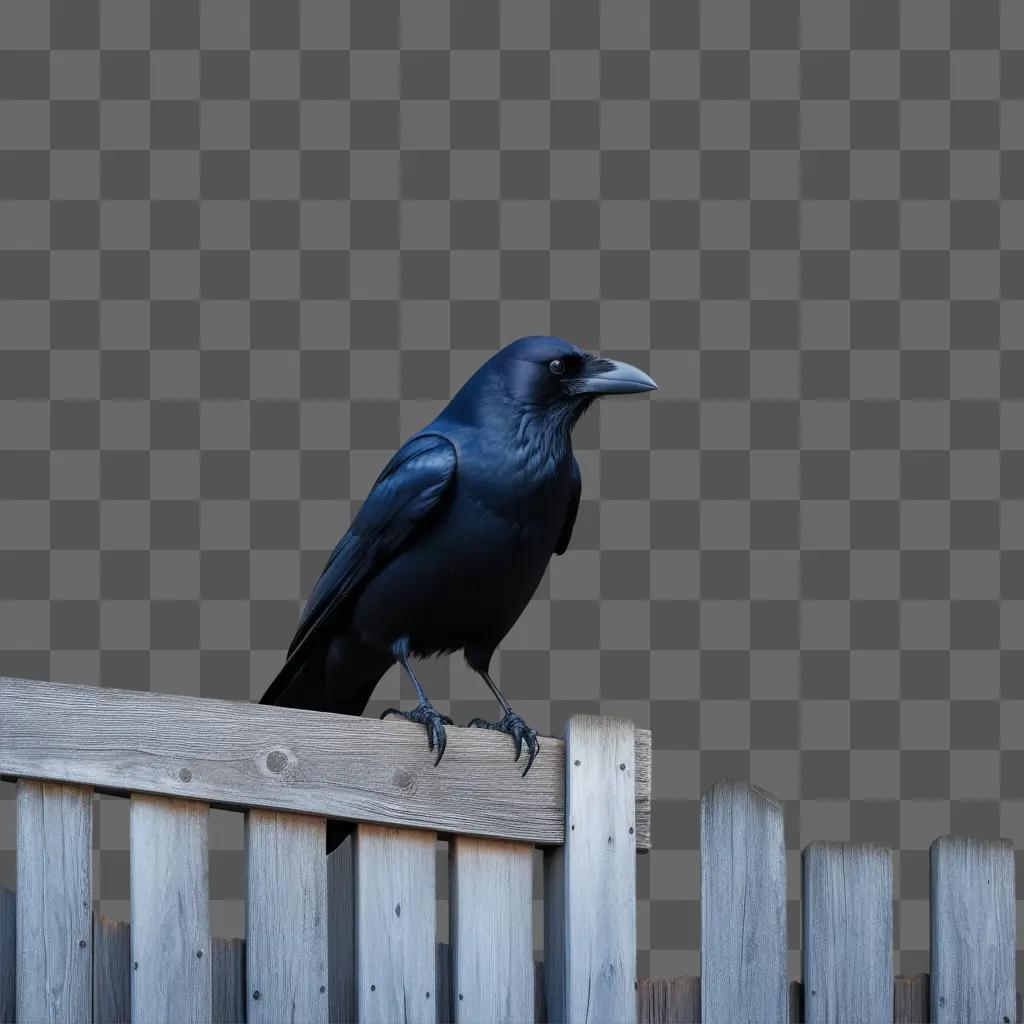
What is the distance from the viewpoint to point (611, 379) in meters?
4.48

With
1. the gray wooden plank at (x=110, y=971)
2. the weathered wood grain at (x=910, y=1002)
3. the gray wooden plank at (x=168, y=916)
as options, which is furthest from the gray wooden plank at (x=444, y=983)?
the weathered wood grain at (x=910, y=1002)

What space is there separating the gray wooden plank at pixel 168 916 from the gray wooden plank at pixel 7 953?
0.84 feet

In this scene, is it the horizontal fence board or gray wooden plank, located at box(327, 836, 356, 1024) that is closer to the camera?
the horizontal fence board

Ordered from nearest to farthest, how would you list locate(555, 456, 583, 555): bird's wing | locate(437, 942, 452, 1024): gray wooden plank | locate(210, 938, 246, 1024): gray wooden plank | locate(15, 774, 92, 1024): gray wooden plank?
1. locate(15, 774, 92, 1024): gray wooden plank
2. locate(210, 938, 246, 1024): gray wooden plank
3. locate(437, 942, 452, 1024): gray wooden plank
4. locate(555, 456, 583, 555): bird's wing

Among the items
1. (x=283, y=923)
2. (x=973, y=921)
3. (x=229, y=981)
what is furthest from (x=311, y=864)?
(x=973, y=921)

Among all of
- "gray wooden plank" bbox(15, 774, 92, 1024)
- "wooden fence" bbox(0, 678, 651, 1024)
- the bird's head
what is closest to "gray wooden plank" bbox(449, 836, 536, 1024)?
"wooden fence" bbox(0, 678, 651, 1024)

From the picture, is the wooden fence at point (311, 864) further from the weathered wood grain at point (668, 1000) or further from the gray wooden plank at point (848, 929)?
the gray wooden plank at point (848, 929)

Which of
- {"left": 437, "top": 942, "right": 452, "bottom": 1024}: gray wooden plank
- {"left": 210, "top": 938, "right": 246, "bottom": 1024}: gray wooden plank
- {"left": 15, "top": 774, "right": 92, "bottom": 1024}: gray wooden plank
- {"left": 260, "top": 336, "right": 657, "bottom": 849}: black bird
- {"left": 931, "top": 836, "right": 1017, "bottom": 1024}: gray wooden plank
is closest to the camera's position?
{"left": 15, "top": 774, "right": 92, "bottom": 1024}: gray wooden plank

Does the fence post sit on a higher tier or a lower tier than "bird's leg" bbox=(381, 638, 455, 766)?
lower

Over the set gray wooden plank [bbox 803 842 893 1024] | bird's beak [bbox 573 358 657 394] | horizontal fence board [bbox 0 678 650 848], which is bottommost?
gray wooden plank [bbox 803 842 893 1024]

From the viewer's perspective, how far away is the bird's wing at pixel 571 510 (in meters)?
4.70

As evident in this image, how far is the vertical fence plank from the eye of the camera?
3887mm

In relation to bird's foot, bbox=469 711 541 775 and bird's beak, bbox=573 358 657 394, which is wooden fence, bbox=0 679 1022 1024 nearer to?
bird's foot, bbox=469 711 541 775

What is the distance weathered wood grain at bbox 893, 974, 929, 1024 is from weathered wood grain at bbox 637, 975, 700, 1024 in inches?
18.2
